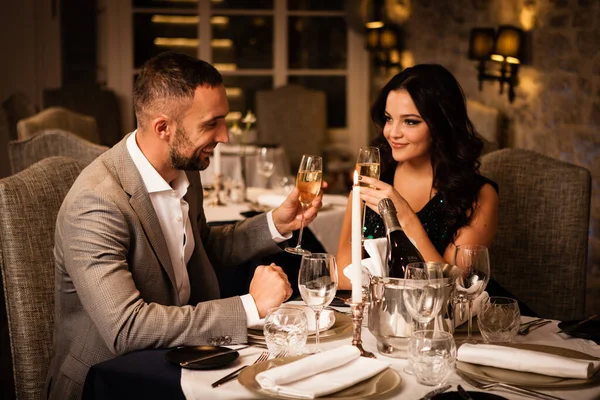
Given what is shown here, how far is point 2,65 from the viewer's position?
→ 7648 millimetres

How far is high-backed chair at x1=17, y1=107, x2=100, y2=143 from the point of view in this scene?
5.26 metres

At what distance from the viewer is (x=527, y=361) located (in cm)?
157

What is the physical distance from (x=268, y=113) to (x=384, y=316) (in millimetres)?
6453

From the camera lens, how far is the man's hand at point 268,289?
72.7 inches

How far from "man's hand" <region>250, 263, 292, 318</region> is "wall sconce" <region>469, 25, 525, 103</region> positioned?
3761 mm

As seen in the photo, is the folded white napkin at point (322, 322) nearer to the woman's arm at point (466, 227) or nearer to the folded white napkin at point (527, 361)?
the folded white napkin at point (527, 361)

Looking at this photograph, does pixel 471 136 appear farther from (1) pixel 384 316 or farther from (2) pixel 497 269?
(1) pixel 384 316

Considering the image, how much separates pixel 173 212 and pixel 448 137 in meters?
1.04

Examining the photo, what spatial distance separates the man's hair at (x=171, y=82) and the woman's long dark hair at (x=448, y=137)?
853 mm

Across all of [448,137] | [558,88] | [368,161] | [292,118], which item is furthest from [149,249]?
[292,118]

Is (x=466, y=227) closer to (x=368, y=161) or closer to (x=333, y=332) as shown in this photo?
(x=368, y=161)

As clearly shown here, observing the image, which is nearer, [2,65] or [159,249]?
[159,249]

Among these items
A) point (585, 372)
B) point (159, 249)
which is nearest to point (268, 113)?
point (159, 249)

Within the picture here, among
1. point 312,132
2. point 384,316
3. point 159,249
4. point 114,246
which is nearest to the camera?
point 384,316
